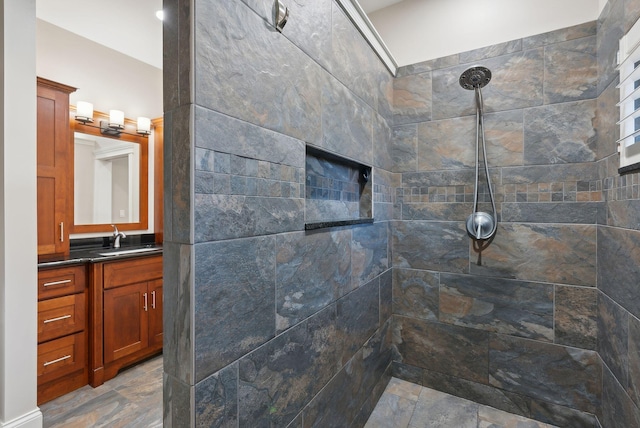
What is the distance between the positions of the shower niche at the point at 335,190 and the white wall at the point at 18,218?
60.3 inches

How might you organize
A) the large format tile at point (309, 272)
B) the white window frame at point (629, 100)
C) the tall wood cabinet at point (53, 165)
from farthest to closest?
the tall wood cabinet at point (53, 165) < the white window frame at point (629, 100) < the large format tile at point (309, 272)

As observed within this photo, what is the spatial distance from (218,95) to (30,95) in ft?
4.97

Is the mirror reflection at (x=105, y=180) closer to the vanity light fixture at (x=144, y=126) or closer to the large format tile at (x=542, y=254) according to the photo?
the vanity light fixture at (x=144, y=126)

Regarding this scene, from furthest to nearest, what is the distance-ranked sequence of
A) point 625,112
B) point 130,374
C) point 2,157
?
point 130,374 < point 2,157 < point 625,112

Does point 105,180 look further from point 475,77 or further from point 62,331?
point 475,77

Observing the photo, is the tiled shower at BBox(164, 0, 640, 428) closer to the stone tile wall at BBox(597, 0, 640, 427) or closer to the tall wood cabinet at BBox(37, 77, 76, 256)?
the stone tile wall at BBox(597, 0, 640, 427)

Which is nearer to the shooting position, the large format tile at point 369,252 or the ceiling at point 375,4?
the large format tile at point 369,252

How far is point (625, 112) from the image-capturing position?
4.34ft

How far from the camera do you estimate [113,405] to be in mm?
1990

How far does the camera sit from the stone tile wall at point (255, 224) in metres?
0.76

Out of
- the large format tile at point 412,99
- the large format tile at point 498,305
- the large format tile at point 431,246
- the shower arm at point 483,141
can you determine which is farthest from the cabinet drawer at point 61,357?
the shower arm at point 483,141

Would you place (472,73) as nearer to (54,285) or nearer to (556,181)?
(556,181)

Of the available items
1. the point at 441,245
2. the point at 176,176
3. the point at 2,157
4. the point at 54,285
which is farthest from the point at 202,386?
the point at 54,285

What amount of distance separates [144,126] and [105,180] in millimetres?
700
